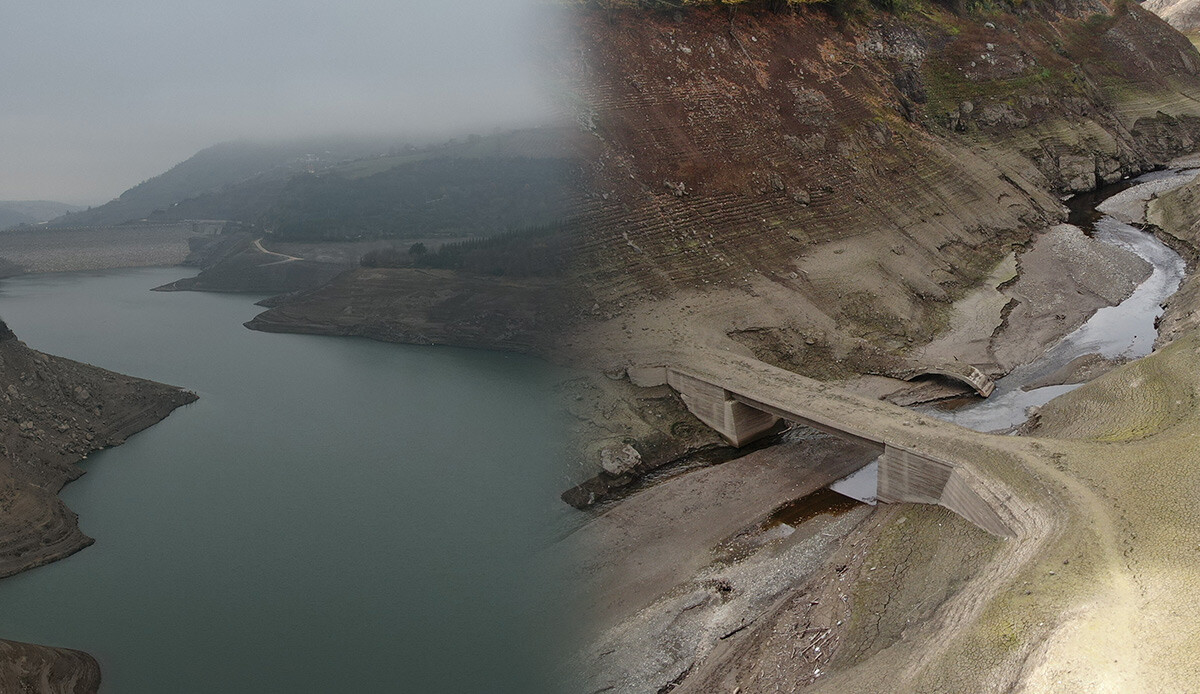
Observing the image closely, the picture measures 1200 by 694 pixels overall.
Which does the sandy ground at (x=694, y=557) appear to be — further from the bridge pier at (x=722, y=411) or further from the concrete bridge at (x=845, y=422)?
the concrete bridge at (x=845, y=422)

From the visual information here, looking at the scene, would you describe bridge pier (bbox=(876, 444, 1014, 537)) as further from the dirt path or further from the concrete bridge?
the dirt path

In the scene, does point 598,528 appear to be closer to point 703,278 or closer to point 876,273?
point 703,278

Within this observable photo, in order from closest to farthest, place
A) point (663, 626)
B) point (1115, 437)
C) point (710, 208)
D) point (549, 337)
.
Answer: point (663, 626) → point (1115, 437) → point (549, 337) → point (710, 208)

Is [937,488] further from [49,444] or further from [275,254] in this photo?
[275,254]

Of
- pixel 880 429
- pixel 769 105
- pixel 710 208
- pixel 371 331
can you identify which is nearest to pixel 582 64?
pixel 710 208

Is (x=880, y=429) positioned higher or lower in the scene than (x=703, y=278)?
lower

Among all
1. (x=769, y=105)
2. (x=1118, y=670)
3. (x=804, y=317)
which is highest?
(x=769, y=105)

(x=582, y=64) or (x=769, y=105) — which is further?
(x=769, y=105)
